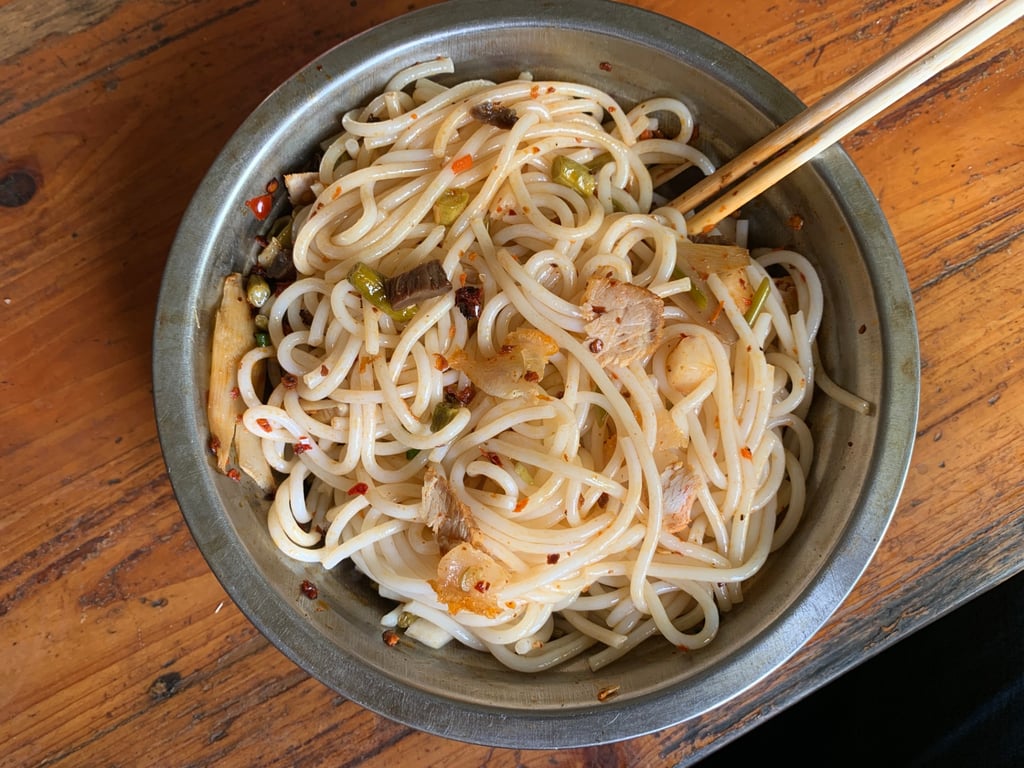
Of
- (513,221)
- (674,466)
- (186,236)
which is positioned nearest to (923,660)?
(674,466)

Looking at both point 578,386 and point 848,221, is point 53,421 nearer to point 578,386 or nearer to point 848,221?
point 578,386

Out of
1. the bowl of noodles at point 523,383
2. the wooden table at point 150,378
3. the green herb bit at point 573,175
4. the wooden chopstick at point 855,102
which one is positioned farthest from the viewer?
the wooden table at point 150,378

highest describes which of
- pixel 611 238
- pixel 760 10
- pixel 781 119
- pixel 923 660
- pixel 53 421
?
pixel 760 10

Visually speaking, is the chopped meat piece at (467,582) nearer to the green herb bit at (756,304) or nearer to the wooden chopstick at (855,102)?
the green herb bit at (756,304)

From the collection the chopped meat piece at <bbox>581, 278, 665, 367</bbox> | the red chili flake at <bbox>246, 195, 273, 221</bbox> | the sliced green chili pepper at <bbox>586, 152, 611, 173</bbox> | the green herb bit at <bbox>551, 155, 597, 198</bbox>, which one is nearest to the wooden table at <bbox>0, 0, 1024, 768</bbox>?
the red chili flake at <bbox>246, 195, 273, 221</bbox>

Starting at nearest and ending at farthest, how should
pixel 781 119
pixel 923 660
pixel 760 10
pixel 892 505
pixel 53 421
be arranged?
1. pixel 892 505
2. pixel 781 119
3. pixel 53 421
4. pixel 760 10
5. pixel 923 660

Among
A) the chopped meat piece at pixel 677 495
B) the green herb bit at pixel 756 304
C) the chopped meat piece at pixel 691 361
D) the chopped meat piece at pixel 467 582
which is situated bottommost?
the chopped meat piece at pixel 467 582

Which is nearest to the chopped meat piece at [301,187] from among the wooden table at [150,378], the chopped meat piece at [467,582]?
the wooden table at [150,378]
